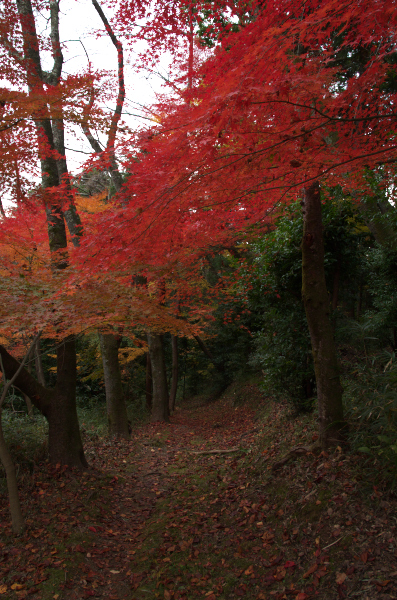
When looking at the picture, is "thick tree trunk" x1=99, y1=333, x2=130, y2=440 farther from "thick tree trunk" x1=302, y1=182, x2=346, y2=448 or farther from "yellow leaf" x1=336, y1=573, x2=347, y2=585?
"yellow leaf" x1=336, y1=573, x2=347, y2=585

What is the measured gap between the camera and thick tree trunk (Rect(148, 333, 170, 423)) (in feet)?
39.3

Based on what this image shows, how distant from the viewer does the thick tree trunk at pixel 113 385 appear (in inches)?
361

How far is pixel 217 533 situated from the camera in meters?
4.29

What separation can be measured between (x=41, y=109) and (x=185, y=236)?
368 cm

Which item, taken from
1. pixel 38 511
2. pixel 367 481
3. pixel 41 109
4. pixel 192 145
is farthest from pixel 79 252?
pixel 367 481

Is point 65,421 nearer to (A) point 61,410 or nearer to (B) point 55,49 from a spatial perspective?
(A) point 61,410

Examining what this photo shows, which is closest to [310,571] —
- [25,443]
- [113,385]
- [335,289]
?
[335,289]

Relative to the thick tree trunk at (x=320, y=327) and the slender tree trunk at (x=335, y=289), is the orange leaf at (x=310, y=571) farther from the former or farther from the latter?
the slender tree trunk at (x=335, y=289)

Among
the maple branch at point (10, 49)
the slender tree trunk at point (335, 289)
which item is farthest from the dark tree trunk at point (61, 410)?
the slender tree trunk at point (335, 289)

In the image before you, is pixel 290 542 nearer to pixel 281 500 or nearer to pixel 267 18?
pixel 281 500

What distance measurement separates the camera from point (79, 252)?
5.29 metres

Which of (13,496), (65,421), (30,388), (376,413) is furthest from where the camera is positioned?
(65,421)

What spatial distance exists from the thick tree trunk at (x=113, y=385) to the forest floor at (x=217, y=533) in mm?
3033

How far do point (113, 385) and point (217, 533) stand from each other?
5.65m
